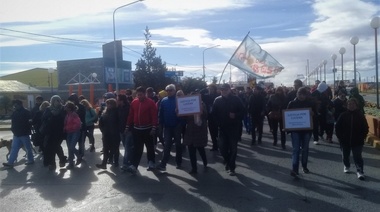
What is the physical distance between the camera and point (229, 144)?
9.48 m

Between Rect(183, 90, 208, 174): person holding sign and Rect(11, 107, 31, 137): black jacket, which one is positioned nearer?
Rect(183, 90, 208, 174): person holding sign

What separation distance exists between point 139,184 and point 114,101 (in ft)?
8.27

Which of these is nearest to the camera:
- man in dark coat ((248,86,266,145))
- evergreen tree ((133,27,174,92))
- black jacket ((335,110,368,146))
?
black jacket ((335,110,368,146))

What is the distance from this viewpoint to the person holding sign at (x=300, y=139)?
8.77m

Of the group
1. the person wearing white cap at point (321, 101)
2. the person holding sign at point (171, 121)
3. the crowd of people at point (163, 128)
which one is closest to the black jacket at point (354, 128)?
the crowd of people at point (163, 128)

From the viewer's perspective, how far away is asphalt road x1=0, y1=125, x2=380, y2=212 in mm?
7004

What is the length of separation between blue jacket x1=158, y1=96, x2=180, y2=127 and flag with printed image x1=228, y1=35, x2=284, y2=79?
890 cm

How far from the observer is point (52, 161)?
1067 cm

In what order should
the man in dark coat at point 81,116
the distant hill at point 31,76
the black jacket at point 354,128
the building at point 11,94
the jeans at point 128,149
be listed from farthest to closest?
the distant hill at point 31,76 → the building at point 11,94 → the man in dark coat at point 81,116 → the jeans at point 128,149 → the black jacket at point 354,128

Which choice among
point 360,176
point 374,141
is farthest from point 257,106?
point 360,176

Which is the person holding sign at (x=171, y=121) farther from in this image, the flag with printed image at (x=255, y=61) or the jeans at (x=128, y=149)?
the flag with printed image at (x=255, y=61)

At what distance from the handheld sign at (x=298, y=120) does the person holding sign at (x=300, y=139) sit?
0.28ft

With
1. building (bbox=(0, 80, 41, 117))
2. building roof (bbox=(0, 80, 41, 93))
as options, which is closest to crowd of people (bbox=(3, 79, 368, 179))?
building (bbox=(0, 80, 41, 117))

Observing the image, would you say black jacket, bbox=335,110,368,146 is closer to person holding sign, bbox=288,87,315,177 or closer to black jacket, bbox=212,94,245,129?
person holding sign, bbox=288,87,315,177
